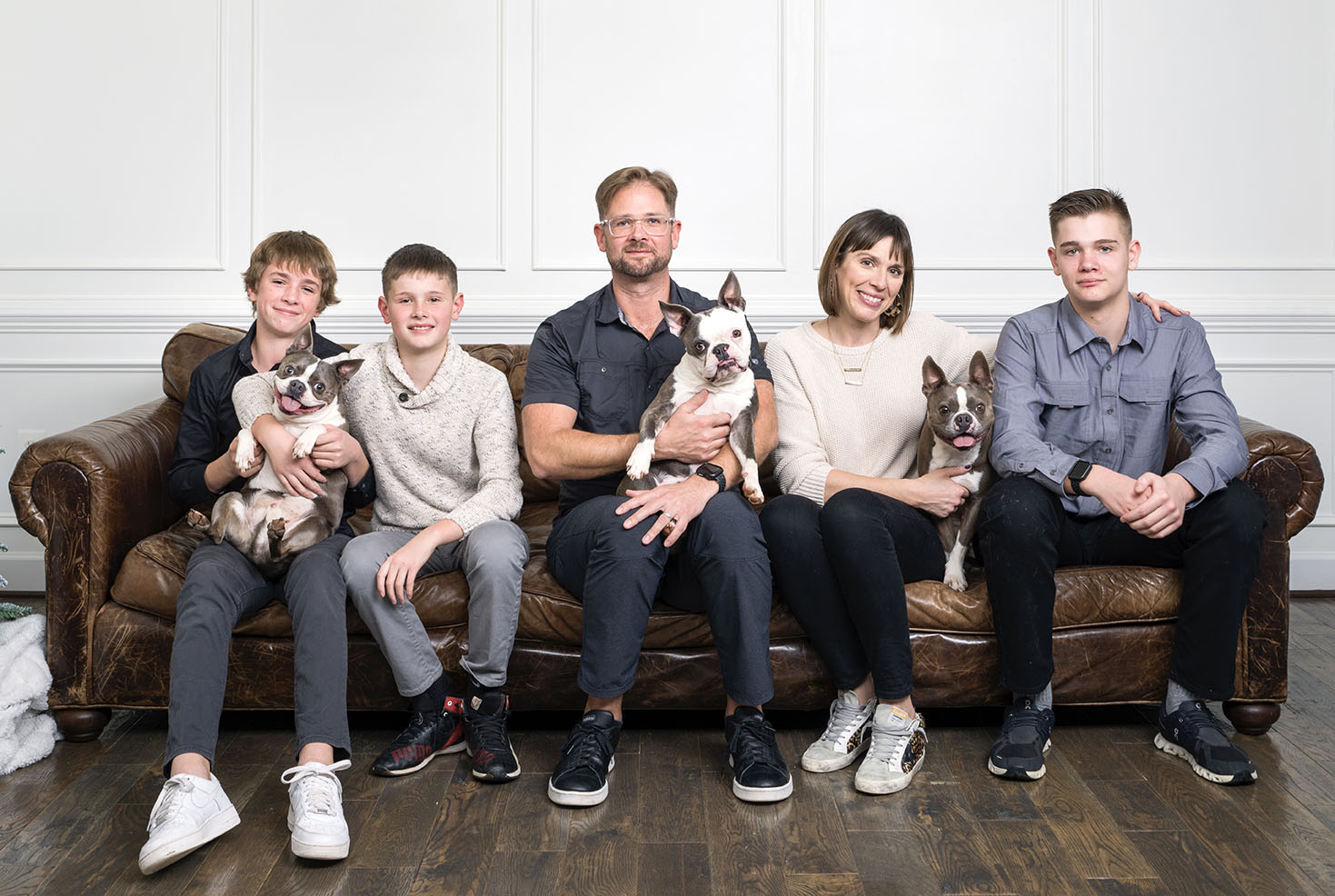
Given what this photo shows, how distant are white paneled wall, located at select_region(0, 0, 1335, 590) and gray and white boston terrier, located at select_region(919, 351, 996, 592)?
51.5 inches

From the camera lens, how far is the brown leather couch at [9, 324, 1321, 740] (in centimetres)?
259

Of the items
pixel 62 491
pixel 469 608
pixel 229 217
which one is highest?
pixel 229 217

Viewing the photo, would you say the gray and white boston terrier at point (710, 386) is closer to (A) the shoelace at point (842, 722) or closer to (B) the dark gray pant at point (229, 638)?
(A) the shoelace at point (842, 722)

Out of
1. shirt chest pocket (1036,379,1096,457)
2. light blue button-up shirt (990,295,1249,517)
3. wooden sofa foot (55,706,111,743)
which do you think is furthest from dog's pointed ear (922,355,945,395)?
wooden sofa foot (55,706,111,743)

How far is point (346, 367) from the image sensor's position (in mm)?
2654

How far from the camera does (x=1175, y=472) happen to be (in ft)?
8.37

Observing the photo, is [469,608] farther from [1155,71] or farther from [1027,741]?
[1155,71]

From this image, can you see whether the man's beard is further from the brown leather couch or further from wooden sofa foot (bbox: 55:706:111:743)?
wooden sofa foot (bbox: 55:706:111:743)

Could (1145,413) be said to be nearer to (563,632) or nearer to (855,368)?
(855,368)

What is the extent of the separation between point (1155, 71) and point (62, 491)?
12.5ft

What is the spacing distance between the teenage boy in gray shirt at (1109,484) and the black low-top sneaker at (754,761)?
513 millimetres

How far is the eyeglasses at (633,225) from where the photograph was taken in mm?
2703

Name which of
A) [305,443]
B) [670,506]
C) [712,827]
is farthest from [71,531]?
[712,827]

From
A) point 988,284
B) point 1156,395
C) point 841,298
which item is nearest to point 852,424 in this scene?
point 841,298
